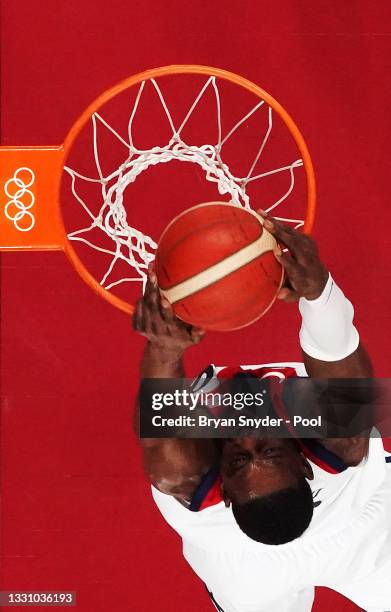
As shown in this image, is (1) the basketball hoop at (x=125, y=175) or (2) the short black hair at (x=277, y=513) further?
(1) the basketball hoop at (x=125, y=175)

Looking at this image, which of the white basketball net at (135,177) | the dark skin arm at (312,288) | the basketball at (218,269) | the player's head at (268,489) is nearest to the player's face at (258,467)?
the player's head at (268,489)

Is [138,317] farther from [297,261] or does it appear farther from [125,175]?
[125,175]

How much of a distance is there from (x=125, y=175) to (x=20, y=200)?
0.81 ft

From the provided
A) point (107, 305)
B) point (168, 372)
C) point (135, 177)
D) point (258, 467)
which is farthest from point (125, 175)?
point (258, 467)

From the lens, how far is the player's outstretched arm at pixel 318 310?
3.48 feet

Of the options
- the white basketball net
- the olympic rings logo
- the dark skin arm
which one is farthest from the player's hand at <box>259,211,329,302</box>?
the olympic rings logo

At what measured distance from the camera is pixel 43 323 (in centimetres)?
196

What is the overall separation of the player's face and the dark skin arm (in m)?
0.12

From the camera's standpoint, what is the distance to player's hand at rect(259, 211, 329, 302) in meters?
1.05

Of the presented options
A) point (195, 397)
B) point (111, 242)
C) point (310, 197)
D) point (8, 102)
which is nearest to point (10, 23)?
point (8, 102)

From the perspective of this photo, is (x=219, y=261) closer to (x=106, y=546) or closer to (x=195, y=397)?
(x=195, y=397)

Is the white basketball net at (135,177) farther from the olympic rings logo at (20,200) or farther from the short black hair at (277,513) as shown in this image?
the short black hair at (277,513)

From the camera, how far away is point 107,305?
1.94 metres

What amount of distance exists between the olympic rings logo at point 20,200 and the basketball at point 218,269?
0.70 metres
